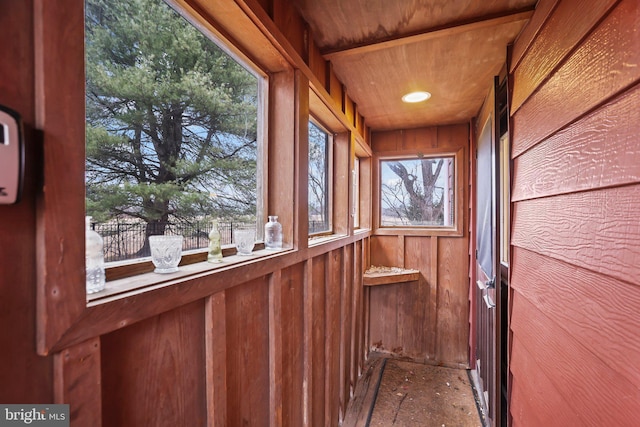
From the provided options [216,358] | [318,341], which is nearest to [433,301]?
[318,341]

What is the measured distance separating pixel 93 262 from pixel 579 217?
1245 mm

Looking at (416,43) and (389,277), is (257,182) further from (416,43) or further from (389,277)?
(389,277)

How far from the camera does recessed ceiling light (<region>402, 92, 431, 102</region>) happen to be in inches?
83.5

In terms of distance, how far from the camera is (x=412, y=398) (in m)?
2.33

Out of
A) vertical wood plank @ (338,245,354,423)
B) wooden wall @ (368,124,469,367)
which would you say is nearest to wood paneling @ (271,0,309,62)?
vertical wood plank @ (338,245,354,423)

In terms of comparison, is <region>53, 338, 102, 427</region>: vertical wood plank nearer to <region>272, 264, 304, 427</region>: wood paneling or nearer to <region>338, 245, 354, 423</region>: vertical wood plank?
<region>272, 264, 304, 427</region>: wood paneling

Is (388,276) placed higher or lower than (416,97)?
lower

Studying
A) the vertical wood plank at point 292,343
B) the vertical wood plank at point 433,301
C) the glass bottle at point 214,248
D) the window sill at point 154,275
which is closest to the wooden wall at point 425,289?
the vertical wood plank at point 433,301

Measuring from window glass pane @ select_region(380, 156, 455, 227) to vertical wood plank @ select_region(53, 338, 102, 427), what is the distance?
114 inches

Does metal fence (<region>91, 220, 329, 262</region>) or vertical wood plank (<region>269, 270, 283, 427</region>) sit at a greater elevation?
metal fence (<region>91, 220, 329, 262</region>)

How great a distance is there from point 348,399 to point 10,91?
2636 millimetres

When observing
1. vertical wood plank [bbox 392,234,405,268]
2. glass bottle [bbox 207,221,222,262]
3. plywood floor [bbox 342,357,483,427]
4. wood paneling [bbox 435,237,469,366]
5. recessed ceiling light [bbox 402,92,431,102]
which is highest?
recessed ceiling light [bbox 402,92,431,102]

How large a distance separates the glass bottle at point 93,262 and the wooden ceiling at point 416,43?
1.23 metres

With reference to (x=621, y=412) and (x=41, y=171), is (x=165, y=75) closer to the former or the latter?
(x=41, y=171)
